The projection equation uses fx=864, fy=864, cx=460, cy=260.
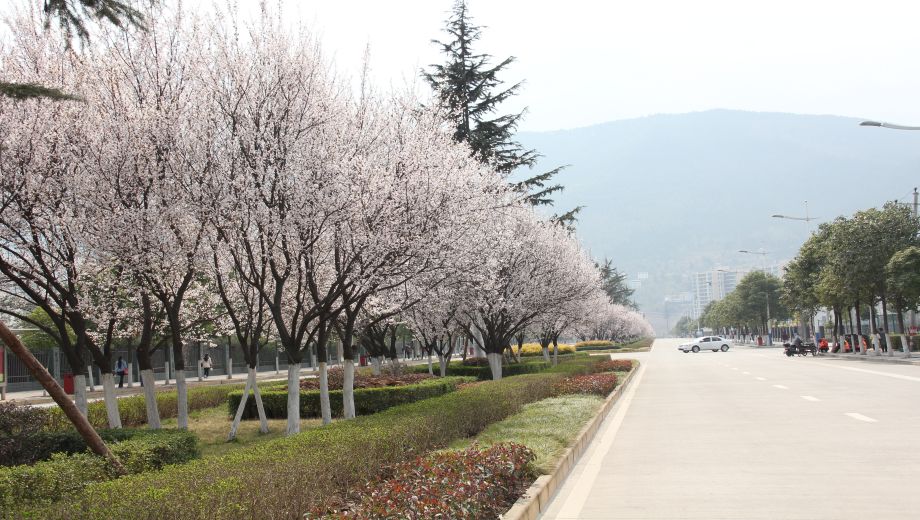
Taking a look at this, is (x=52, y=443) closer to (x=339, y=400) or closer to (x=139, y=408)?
(x=139, y=408)

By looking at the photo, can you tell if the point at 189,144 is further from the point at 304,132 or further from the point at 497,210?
the point at 497,210

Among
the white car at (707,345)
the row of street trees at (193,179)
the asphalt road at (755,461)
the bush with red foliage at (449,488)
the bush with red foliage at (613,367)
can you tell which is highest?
the row of street trees at (193,179)

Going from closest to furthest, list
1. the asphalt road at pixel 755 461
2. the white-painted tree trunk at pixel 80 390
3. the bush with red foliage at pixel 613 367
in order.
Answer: the asphalt road at pixel 755 461 → the white-painted tree trunk at pixel 80 390 → the bush with red foliage at pixel 613 367

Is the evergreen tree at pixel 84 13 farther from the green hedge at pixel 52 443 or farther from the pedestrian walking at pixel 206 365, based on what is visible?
the pedestrian walking at pixel 206 365

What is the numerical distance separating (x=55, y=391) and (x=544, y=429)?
7196mm

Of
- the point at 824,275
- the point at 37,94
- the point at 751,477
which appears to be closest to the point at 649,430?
the point at 751,477

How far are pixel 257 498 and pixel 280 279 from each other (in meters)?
8.69

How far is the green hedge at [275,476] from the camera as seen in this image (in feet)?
19.6

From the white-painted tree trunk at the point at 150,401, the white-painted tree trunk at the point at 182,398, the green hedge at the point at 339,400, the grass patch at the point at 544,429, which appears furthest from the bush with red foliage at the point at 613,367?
the white-painted tree trunk at the point at 150,401

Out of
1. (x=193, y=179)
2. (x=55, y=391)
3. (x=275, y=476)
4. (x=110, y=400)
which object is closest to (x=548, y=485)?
(x=275, y=476)

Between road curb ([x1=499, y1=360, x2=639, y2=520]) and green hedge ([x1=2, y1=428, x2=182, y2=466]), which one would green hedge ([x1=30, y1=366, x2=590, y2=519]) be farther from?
green hedge ([x1=2, y1=428, x2=182, y2=466])

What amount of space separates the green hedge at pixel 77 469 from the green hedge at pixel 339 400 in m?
10.9

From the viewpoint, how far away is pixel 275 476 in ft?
23.6

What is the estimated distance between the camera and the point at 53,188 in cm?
1381
